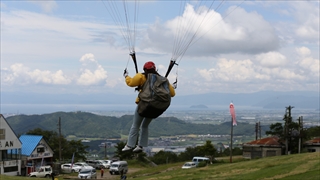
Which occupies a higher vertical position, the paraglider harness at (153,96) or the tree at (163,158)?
the paraglider harness at (153,96)

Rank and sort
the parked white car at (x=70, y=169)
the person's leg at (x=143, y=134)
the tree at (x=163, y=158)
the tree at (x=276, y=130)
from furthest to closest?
the tree at (x=163, y=158), the tree at (x=276, y=130), the parked white car at (x=70, y=169), the person's leg at (x=143, y=134)

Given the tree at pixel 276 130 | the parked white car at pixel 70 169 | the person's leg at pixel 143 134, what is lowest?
the parked white car at pixel 70 169

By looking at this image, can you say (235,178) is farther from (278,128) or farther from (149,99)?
(278,128)

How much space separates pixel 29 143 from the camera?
197 ft

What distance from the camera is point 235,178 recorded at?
30.8 meters

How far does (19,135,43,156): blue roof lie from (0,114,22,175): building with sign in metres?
1.97

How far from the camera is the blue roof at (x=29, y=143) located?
58.1 meters

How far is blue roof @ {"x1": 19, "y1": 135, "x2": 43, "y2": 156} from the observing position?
5813cm

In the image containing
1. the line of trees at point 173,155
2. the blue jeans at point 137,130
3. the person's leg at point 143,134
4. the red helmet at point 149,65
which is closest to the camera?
the red helmet at point 149,65

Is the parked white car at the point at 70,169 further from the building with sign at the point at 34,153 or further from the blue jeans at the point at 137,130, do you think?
the blue jeans at the point at 137,130

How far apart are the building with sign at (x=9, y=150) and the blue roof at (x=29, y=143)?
1972mm

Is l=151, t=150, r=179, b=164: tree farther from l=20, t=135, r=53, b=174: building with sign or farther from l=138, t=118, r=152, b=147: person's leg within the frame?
l=138, t=118, r=152, b=147: person's leg

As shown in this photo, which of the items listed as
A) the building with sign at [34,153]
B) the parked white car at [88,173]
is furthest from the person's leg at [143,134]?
the building with sign at [34,153]

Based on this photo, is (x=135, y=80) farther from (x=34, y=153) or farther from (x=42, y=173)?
(x=34, y=153)
